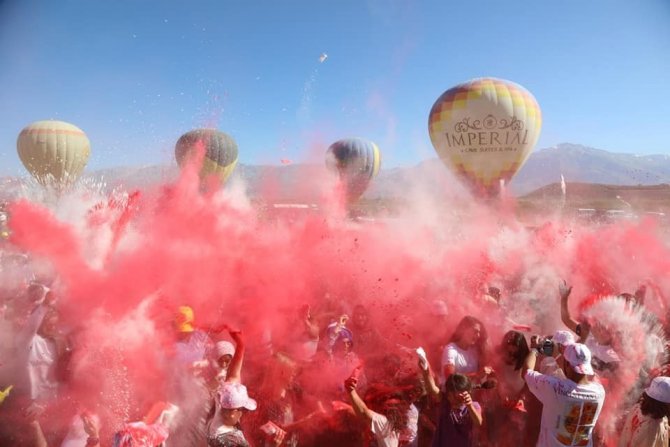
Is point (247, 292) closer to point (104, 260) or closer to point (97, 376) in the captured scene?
point (104, 260)

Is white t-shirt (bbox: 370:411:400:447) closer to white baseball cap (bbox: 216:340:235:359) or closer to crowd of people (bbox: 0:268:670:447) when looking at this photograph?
crowd of people (bbox: 0:268:670:447)

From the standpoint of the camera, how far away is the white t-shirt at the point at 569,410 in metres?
3.12

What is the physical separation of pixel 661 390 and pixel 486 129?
15025 millimetres

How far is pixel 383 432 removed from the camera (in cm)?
325

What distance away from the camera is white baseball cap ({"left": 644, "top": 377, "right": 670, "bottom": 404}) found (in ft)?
10.5

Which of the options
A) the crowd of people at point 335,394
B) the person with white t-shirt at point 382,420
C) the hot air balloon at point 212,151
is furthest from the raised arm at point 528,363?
the hot air balloon at point 212,151

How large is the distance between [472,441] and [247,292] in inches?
172

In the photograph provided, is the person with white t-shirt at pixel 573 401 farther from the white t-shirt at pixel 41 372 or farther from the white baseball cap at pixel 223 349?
the white t-shirt at pixel 41 372

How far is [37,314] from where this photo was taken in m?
4.38

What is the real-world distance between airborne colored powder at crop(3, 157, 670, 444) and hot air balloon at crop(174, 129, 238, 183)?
46.7ft

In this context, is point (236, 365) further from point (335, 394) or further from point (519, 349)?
point (519, 349)

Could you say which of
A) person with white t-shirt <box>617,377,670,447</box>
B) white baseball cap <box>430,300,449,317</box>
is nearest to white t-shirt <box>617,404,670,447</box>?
person with white t-shirt <box>617,377,670,447</box>

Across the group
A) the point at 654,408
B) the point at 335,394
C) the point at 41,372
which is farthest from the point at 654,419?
the point at 41,372

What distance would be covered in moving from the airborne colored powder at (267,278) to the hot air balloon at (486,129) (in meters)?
6.68
